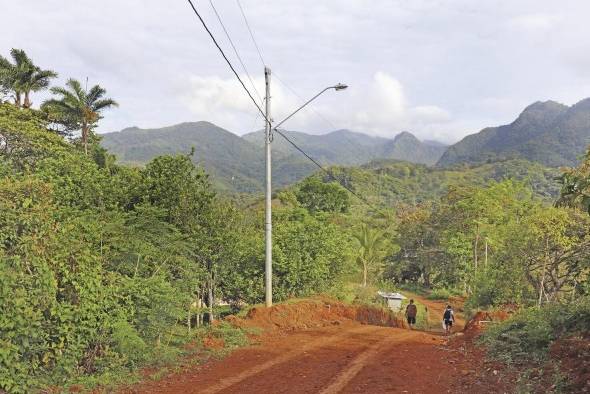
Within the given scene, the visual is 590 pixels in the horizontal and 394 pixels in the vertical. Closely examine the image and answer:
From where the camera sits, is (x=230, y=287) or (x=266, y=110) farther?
(x=230, y=287)

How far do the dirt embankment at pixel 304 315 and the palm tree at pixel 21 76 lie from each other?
Result: 89.7ft

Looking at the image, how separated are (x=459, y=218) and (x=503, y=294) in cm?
2212

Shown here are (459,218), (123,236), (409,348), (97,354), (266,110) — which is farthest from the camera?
(459,218)

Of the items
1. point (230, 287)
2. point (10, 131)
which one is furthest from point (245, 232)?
point (10, 131)

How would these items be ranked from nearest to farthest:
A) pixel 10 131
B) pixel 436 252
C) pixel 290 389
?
pixel 290 389 → pixel 10 131 → pixel 436 252

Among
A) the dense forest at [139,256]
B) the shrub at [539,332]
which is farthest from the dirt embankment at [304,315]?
the shrub at [539,332]

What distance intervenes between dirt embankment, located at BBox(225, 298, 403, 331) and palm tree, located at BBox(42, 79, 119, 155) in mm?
26453

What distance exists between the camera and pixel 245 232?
2191 centimetres

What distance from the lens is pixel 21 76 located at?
115ft

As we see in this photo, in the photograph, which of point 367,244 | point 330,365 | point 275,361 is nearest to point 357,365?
point 330,365

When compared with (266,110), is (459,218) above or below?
below

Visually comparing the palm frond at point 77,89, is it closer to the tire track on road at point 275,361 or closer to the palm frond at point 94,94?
the palm frond at point 94,94

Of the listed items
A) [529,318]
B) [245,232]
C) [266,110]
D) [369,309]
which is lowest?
[369,309]

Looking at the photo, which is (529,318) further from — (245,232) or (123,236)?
(245,232)
